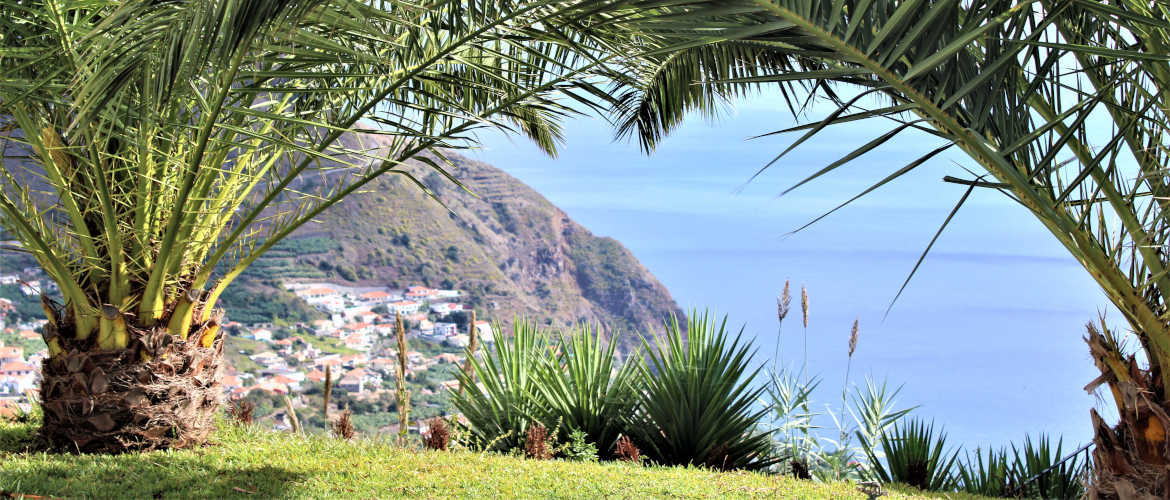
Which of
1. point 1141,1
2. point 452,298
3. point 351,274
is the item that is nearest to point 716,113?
point 1141,1

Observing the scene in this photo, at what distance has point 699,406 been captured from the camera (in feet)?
18.2

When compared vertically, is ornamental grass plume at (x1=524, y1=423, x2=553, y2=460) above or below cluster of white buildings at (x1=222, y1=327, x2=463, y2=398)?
above

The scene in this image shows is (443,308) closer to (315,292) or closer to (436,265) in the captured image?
(436,265)

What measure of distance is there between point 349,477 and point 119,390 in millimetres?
1601

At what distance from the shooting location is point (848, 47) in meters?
1.93

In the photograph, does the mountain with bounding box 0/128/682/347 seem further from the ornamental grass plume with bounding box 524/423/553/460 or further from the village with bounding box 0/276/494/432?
the ornamental grass plume with bounding box 524/423/553/460

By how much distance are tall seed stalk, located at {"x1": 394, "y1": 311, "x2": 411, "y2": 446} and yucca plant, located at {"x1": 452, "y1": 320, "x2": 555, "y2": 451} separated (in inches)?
21.3

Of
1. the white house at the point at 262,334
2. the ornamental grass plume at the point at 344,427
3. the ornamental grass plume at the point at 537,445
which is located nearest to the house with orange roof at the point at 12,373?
the white house at the point at 262,334

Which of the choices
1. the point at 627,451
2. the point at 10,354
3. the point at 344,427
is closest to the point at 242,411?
the point at 344,427

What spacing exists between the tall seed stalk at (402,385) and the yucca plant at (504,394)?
0.54m

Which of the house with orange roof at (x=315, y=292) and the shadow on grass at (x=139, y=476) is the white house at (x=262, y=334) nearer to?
the house with orange roof at (x=315, y=292)

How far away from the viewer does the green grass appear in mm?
3902

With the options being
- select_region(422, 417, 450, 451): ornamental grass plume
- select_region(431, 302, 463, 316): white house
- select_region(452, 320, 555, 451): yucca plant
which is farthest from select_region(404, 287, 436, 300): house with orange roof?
select_region(422, 417, 450, 451): ornamental grass plume

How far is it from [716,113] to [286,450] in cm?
455
